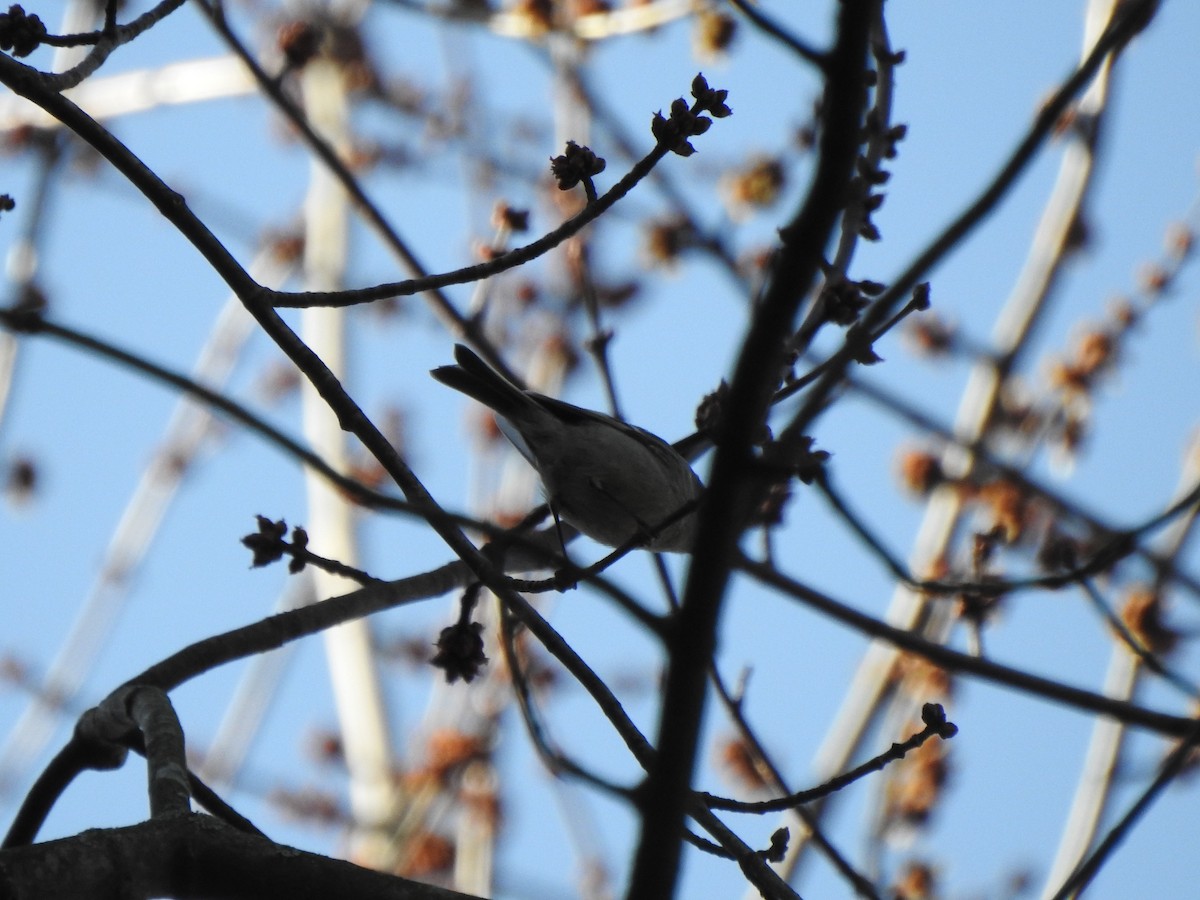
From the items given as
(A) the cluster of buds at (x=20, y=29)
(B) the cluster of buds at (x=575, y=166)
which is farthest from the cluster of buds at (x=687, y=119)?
(A) the cluster of buds at (x=20, y=29)

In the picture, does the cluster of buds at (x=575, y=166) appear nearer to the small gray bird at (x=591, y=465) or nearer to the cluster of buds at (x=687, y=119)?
the cluster of buds at (x=687, y=119)

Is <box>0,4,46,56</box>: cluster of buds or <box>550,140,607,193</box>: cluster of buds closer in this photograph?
<box>0,4,46,56</box>: cluster of buds

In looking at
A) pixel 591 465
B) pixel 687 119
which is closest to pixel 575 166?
pixel 687 119

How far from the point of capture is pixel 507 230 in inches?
146

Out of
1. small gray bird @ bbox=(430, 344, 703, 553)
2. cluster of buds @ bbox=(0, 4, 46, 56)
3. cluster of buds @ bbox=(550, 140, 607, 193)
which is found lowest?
cluster of buds @ bbox=(0, 4, 46, 56)

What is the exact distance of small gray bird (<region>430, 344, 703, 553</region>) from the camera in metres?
3.58

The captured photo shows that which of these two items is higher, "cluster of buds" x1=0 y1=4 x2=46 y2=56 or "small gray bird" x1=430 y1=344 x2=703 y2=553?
"small gray bird" x1=430 y1=344 x2=703 y2=553

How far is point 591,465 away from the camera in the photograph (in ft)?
11.8

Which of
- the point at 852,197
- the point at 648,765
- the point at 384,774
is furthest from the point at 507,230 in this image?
the point at 384,774

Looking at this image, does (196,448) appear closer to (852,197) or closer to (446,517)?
(852,197)

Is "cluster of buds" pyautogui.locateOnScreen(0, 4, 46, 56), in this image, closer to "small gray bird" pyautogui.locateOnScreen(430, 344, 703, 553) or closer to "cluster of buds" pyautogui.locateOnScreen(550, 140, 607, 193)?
"cluster of buds" pyautogui.locateOnScreen(550, 140, 607, 193)

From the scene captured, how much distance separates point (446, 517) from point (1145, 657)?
96.9 inches

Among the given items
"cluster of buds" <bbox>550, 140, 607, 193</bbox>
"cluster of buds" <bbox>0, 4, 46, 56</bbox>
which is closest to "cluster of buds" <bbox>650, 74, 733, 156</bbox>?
"cluster of buds" <bbox>550, 140, 607, 193</bbox>

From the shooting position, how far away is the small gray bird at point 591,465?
11.8 ft
